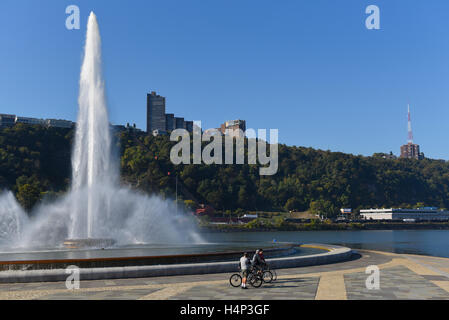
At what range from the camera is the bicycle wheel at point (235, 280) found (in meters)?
18.2

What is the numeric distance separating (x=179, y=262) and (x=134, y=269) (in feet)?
14.1

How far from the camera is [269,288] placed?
58.4ft

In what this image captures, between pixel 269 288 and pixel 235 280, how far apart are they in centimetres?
152

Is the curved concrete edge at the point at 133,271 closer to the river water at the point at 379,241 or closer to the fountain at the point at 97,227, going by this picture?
the fountain at the point at 97,227

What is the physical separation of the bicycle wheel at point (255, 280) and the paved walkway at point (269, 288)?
34cm

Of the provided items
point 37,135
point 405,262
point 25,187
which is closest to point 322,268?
point 405,262

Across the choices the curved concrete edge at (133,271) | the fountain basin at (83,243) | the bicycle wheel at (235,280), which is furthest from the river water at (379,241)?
the bicycle wheel at (235,280)

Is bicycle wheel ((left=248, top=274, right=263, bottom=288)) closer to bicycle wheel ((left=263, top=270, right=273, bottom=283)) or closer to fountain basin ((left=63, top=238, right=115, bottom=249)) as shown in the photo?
bicycle wheel ((left=263, top=270, right=273, bottom=283))

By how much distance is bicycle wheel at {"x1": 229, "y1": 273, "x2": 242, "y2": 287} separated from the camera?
18.2 m

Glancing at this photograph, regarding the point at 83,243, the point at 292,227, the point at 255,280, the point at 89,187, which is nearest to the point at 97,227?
the point at 89,187

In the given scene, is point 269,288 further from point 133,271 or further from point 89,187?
point 89,187

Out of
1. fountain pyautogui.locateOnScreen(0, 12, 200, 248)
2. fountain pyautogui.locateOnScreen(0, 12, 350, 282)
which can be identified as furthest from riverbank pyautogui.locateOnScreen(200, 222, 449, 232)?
fountain pyautogui.locateOnScreen(0, 12, 200, 248)

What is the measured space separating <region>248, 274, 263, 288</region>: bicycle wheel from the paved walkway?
34 cm
